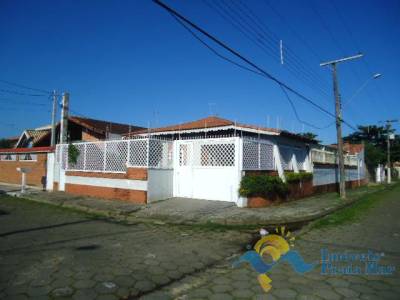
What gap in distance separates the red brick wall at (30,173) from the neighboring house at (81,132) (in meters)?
2.82

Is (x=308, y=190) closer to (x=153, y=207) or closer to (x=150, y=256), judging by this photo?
(x=153, y=207)

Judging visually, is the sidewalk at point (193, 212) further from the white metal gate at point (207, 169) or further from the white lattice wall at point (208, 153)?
the white lattice wall at point (208, 153)

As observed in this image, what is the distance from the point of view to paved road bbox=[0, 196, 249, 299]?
157 inches

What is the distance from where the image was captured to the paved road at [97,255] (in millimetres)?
3984

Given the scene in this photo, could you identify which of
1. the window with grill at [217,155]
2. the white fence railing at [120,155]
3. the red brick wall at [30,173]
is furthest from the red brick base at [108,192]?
the red brick wall at [30,173]

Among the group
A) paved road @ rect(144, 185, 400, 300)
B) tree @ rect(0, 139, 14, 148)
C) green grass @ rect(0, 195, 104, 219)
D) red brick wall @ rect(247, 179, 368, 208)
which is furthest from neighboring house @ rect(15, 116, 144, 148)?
paved road @ rect(144, 185, 400, 300)

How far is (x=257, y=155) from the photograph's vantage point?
38.7 feet

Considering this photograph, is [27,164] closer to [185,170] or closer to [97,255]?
[185,170]

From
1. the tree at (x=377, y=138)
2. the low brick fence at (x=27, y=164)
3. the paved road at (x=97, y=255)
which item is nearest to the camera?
the paved road at (x=97, y=255)

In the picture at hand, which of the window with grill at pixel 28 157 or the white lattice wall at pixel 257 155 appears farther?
the window with grill at pixel 28 157

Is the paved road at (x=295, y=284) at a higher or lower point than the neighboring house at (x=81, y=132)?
lower

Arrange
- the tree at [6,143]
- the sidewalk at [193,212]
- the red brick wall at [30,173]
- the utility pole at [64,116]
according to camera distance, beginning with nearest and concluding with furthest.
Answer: the sidewalk at [193,212], the utility pole at [64,116], the red brick wall at [30,173], the tree at [6,143]

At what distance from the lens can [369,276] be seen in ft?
14.8

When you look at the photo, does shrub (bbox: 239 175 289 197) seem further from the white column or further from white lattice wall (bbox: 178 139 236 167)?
white lattice wall (bbox: 178 139 236 167)
